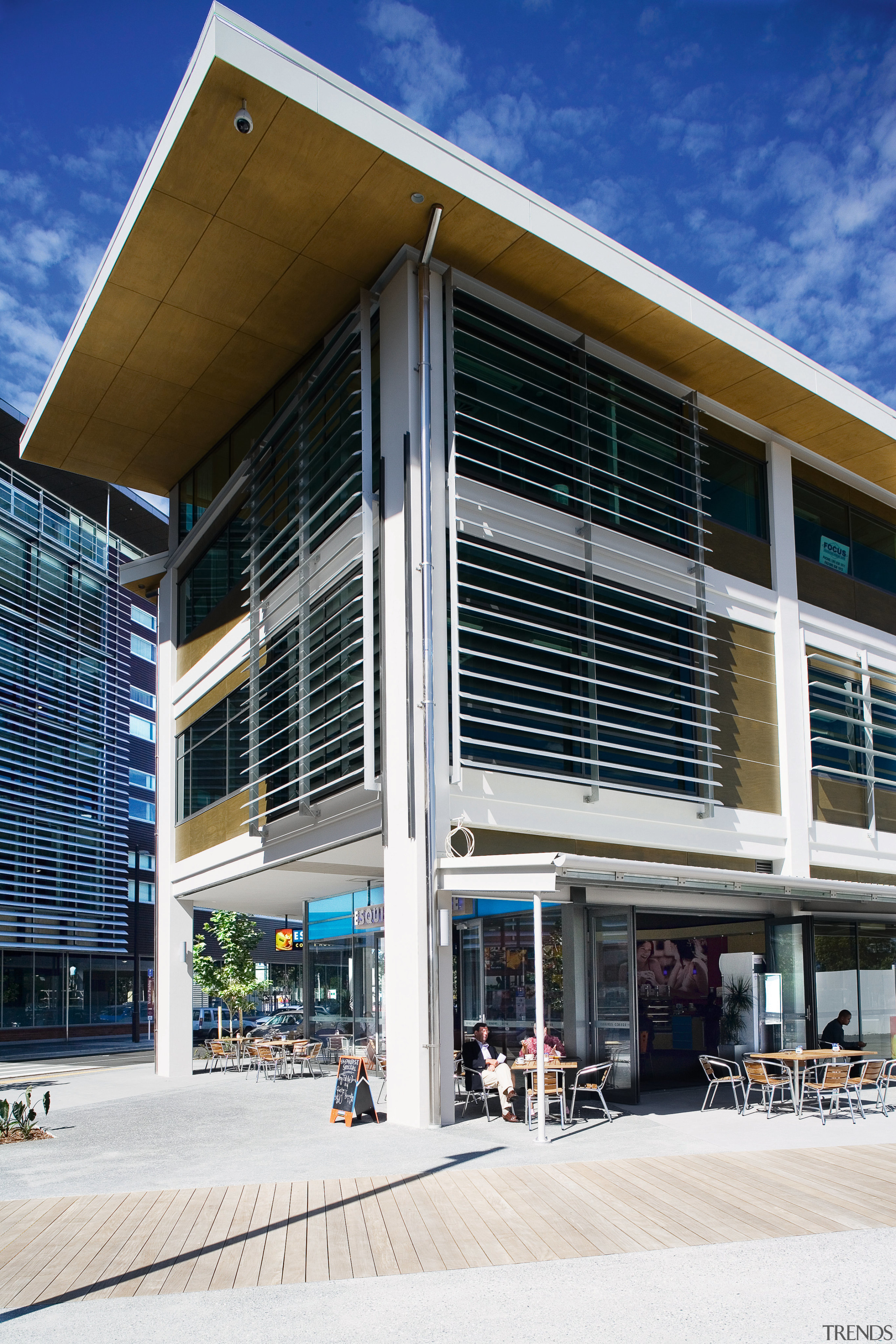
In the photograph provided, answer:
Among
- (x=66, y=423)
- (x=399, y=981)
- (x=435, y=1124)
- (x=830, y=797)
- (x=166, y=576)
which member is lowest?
(x=435, y=1124)

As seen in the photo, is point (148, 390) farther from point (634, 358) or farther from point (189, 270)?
point (634, 358)

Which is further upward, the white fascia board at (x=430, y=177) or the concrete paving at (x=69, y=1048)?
the white fascia board at (x=430, y=177)

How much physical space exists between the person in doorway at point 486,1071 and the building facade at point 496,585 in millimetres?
868

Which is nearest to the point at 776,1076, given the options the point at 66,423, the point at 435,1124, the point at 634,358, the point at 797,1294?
the point at 435,1124

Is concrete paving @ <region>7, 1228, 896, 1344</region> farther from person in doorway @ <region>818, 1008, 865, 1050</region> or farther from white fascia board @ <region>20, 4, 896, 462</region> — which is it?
white fascia board @ <region>20, 4, 896, 462</region>

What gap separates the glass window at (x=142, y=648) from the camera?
5269 centimetres

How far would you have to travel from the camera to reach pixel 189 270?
16.3 metres

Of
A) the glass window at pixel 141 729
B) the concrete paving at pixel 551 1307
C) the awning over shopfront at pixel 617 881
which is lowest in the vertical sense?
A: the concrete paving at pixel 551 1307

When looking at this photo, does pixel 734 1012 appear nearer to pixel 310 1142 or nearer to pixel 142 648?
pixel 310 1142

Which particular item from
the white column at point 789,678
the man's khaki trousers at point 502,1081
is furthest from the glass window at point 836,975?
the man's khaki trousers at point 502,1081

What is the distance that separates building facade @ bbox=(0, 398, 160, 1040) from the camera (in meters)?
38.4

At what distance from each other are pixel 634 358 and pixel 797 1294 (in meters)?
14.9

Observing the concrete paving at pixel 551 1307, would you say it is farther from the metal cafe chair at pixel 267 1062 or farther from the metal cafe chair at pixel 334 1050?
the metal cafe chair at pixel 334 1050

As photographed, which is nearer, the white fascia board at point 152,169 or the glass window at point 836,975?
the white fascia board at point 152,169
